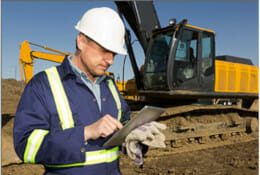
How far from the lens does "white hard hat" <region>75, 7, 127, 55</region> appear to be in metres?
1.42

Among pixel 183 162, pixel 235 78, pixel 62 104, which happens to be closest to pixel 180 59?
pixel 183 162

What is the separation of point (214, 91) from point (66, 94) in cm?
617

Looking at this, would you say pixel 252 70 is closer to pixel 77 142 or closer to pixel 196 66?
pixel 196 66

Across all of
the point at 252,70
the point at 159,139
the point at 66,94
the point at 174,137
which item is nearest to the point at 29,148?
the point at 66,94

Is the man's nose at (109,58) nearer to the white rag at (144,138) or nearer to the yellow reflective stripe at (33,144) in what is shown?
the white rag at (144,138)

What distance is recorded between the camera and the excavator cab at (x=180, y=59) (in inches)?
227

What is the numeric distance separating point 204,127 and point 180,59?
2311 mm

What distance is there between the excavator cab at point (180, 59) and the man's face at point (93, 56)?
174 inches

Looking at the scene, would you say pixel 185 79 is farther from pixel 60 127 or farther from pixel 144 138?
pixel 60 127

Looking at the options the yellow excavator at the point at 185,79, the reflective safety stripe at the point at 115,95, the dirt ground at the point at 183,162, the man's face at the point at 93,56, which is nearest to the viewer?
the man's face at the point at 93,56

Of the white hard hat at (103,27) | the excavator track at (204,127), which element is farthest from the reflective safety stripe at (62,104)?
the excavator track at (204,127)

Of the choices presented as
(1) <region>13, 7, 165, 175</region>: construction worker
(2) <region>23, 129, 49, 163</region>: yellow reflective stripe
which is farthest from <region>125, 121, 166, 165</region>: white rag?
(2) <region>23, 129, 49, 163</region>: yellow reflective stripe

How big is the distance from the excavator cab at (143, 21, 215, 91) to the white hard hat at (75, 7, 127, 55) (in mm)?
4362

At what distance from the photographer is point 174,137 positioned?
6113 mm
